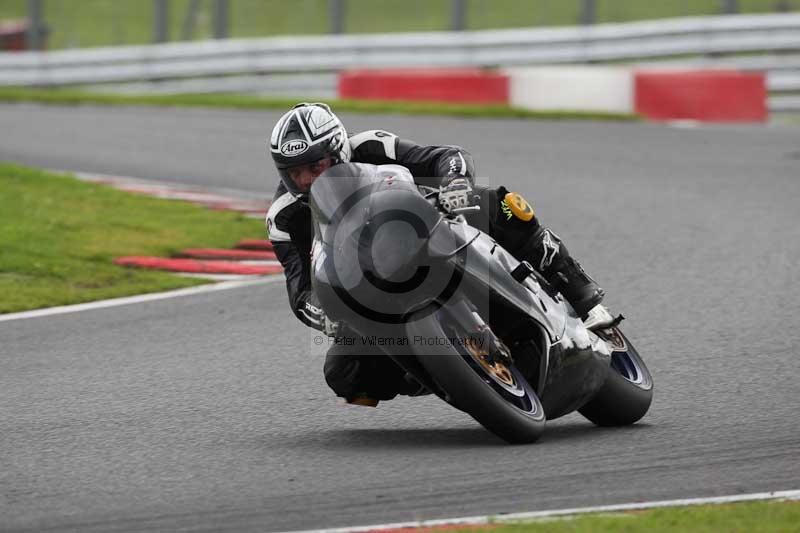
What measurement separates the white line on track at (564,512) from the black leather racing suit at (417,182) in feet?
4.08

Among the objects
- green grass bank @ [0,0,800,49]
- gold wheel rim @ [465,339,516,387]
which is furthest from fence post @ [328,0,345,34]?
gold wheel rim @ [465,339,516,387]

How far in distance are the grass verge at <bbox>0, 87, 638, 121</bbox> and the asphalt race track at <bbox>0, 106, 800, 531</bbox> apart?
227 inches

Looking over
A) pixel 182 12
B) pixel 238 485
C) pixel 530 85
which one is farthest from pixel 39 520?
pixel 182 12

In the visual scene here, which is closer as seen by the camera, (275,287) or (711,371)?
(711,371)

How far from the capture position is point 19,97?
73.4ft

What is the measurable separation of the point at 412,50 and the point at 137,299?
1389cm

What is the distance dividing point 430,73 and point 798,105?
16.5 ft

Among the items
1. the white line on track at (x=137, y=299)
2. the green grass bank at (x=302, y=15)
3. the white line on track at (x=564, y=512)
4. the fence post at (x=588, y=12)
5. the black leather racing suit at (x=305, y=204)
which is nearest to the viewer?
the white line on track at (x=564, y=512)

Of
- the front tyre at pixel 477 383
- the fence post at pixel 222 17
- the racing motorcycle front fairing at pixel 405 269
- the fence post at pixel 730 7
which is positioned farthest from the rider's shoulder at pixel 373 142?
the fence post at pixel 222 17

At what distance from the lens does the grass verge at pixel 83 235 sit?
975 centimetres

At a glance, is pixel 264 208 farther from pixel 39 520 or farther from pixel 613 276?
pixel 39 520

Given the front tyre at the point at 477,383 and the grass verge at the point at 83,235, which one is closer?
the front tyre at the point at 477,383

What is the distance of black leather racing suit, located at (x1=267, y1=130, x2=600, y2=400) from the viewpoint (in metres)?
5.83

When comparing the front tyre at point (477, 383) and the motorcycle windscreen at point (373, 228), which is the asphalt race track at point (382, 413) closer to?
the front tyre at point (477, 383)
